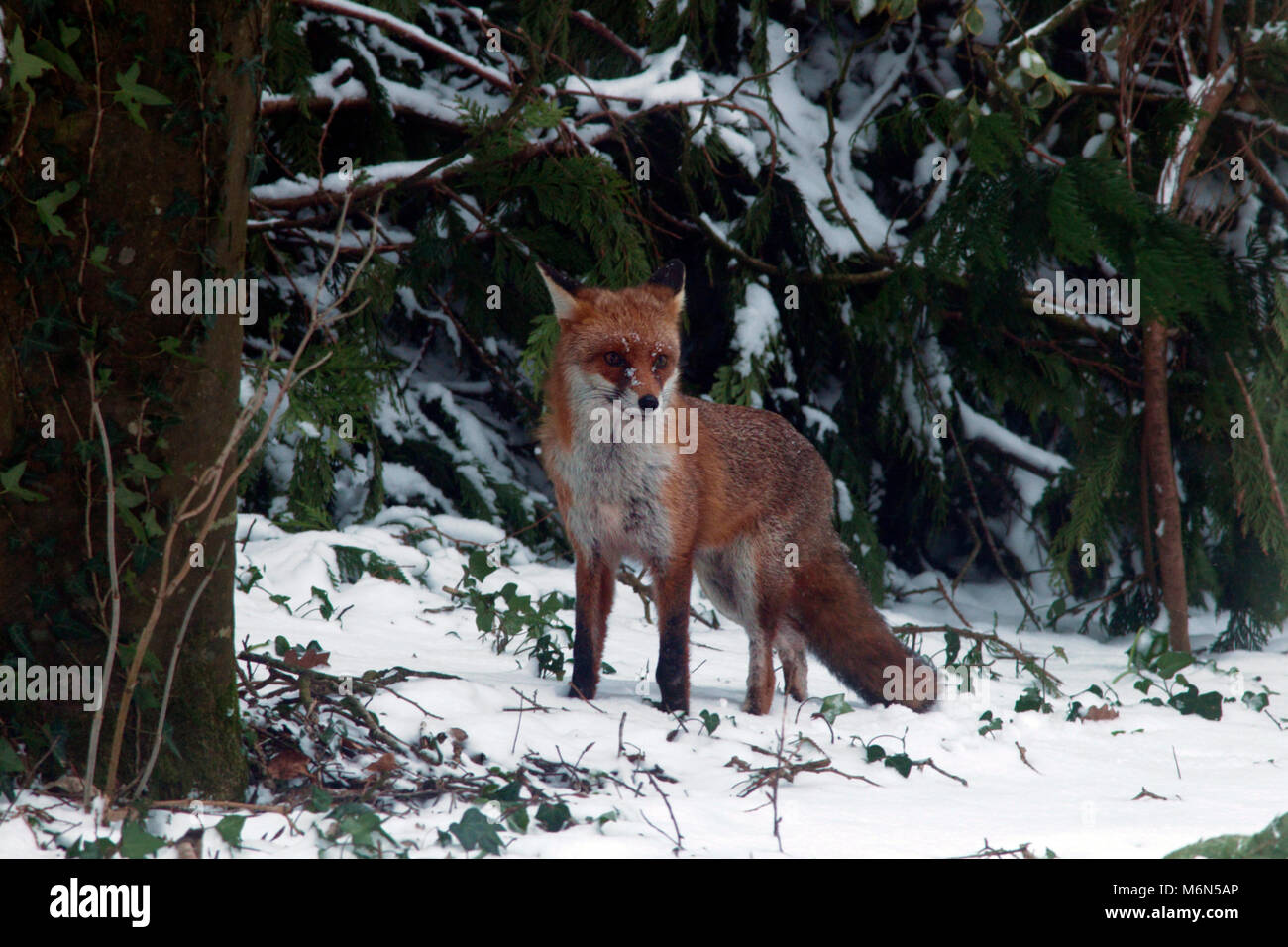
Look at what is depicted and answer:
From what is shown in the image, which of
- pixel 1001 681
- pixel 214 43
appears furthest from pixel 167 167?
pixel 1001 681

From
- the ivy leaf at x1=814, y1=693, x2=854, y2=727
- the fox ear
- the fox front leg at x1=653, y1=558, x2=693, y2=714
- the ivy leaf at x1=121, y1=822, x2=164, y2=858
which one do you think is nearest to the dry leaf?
the fox front leg at x1=653, y1=558, x2=693, y2=714

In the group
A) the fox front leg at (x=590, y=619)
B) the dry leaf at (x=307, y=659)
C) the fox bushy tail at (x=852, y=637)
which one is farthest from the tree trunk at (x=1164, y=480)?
the dry leaf at (x=307, y=659)

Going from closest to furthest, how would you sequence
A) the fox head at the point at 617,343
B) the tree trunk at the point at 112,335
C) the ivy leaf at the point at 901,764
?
the tree trunk at the point at 112,335 < the ivy leaf at the point at 901,764 < the fox head at the point at 617,343

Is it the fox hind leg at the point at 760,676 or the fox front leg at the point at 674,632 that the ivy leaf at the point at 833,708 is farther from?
the fox front leg at the point at 674,632

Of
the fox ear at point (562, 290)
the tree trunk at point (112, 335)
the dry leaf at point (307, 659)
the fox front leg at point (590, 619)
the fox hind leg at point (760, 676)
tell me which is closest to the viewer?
the tree trunk at point (112, 335)

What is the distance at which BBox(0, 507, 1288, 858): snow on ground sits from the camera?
2674 millimetres

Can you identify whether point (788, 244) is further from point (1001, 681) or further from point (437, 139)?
point (1001, 681)

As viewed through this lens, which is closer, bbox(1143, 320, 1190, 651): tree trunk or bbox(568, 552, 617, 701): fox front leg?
bbox(568, 552, 617, 701): fox front leg

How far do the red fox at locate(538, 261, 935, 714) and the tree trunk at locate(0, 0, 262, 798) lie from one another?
1.79 metres

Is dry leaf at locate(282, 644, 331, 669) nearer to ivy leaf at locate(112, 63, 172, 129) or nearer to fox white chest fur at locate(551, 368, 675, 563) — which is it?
fox white chest fur at locate(551, 368, 675, 563)

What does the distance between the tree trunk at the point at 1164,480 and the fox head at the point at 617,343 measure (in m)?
3.10

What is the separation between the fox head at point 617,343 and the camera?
416 centimetres

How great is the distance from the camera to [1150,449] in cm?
615

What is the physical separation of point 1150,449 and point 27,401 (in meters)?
5.62
